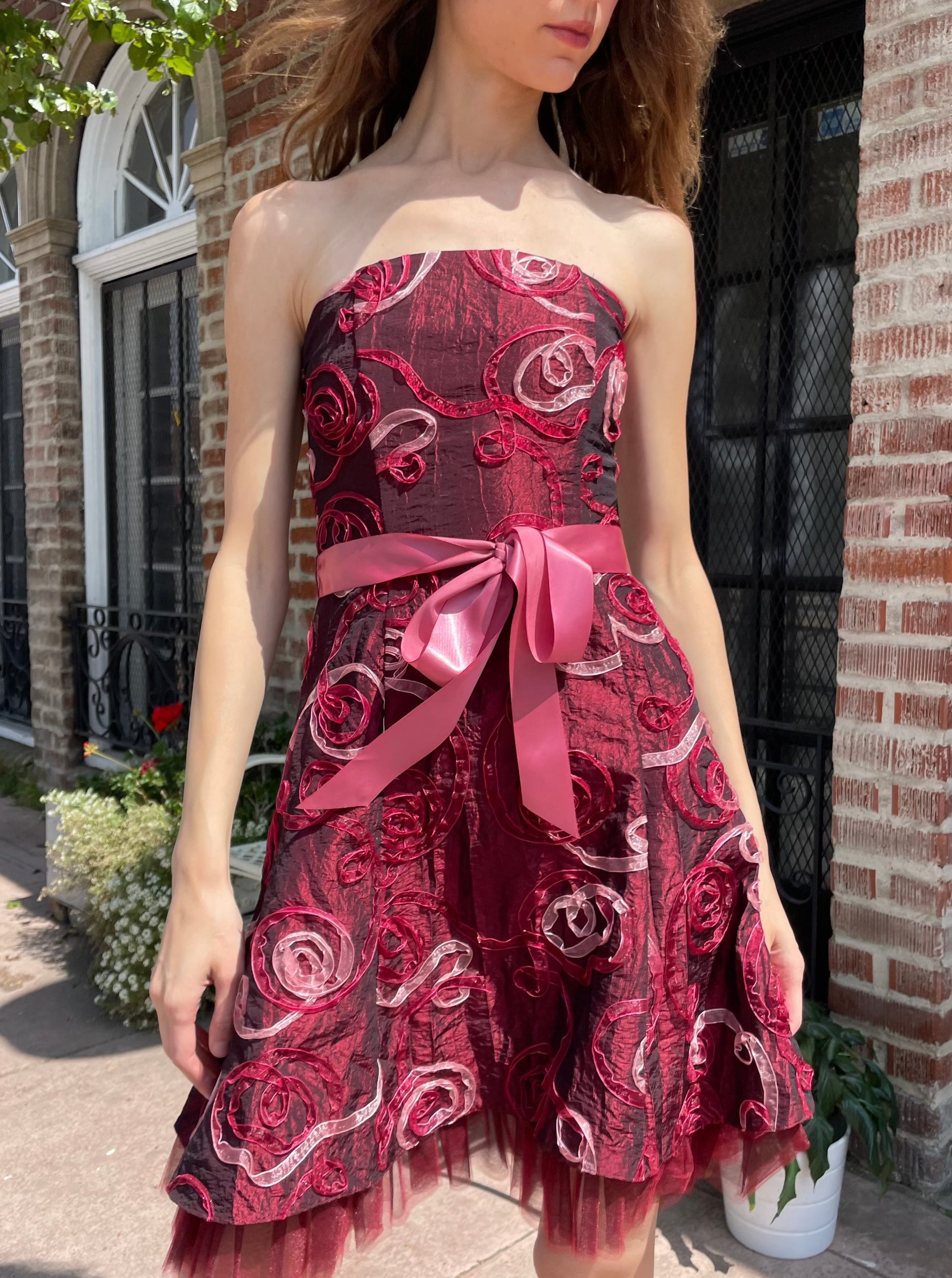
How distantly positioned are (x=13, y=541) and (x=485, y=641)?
6.92m

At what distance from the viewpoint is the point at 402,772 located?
1.17 meters

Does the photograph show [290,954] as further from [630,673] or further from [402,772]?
[630,673]

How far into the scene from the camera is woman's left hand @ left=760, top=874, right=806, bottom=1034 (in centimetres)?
134

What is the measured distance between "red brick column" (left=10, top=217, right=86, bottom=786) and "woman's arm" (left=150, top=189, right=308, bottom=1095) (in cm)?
487

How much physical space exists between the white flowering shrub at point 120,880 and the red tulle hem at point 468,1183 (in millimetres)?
2123

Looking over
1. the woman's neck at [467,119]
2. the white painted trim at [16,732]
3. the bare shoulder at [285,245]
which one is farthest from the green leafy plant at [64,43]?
the white painted trim at [16,732]

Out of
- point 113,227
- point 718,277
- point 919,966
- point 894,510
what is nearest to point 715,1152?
point 919,966

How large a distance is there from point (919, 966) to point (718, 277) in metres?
1.97

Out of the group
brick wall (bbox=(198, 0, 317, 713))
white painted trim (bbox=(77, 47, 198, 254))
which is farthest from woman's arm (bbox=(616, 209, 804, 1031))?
white painted trim (bbox=(77, 47, 198, 254))

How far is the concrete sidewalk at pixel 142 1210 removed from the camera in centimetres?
233

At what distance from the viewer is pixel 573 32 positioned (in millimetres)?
1288

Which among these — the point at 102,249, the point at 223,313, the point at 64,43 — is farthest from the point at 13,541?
the point at 64,43

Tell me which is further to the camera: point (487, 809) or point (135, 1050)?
point (135, 1050)

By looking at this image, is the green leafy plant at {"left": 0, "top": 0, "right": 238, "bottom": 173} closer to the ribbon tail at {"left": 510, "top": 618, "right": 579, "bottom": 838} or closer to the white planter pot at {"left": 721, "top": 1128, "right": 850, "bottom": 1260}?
the ribbon tail at {"left": 510, "top": 618, "right": 579, "bottom": 838}
